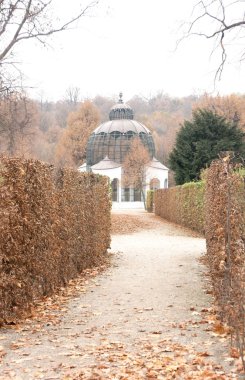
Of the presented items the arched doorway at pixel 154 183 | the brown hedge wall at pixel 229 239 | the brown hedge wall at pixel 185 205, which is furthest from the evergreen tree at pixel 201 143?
the brown hedge wall at pixel 229 239

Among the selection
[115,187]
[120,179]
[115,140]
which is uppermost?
[115,140]

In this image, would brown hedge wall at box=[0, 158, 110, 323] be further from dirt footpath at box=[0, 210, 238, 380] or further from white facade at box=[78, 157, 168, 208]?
white facade at box=[78, 157, 168, 208]

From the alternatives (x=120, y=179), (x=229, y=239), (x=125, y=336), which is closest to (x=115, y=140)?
(x=120, y=179)

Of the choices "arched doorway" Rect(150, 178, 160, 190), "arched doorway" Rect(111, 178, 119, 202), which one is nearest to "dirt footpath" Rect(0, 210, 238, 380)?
"arched doorway" Rect(150, 178, 160, 190)

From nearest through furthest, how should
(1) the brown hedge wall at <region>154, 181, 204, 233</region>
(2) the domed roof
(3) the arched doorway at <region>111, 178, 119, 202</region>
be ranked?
(1) the brown hedge wall at <region>154, 181, 204, 233</region> → (3) the arched doorway at <region>111, 178, 119, 202</region> → (2) the domed roof

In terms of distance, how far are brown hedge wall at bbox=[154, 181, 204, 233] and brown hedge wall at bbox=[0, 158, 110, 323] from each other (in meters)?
11.2

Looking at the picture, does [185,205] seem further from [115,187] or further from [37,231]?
[115,187]

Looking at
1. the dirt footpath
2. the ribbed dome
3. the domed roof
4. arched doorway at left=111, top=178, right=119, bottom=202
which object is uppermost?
the domed roof

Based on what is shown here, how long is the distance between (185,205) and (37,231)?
19028 mm

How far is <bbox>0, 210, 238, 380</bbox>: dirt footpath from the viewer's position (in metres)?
4.98

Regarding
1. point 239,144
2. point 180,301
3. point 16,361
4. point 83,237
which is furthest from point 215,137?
point 16,361

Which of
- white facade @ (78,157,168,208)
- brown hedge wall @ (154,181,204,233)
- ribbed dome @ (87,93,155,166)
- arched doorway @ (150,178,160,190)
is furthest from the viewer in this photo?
ribbed dome @ (87,93,155,166)

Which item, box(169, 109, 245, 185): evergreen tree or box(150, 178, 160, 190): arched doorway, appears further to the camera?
box(150, 178, 160, 190): arched doorway

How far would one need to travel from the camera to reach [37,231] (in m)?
7.91
